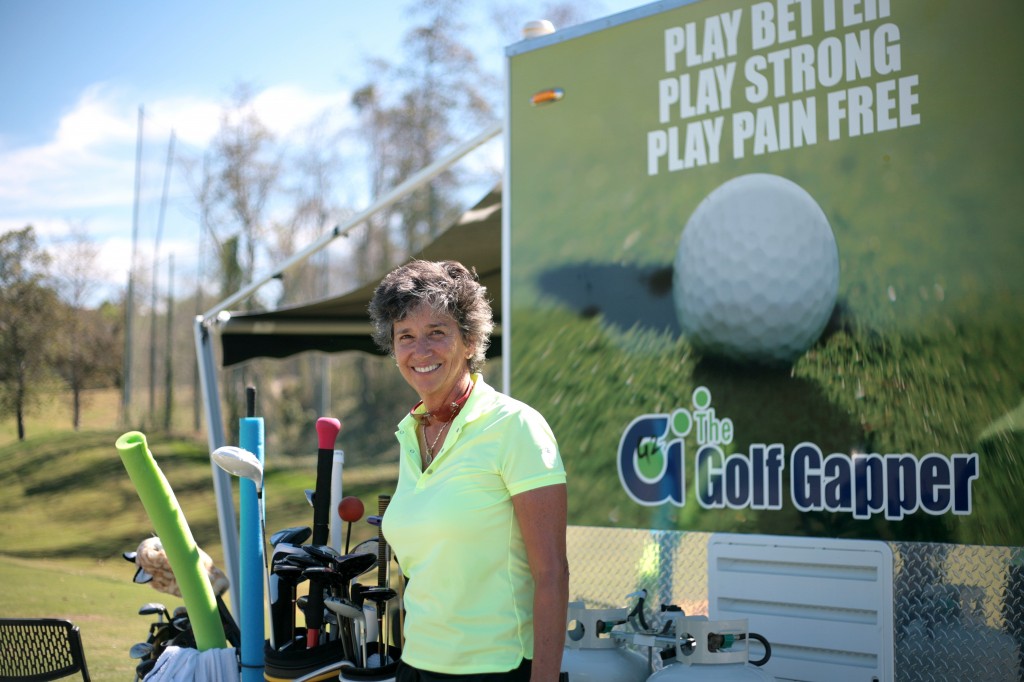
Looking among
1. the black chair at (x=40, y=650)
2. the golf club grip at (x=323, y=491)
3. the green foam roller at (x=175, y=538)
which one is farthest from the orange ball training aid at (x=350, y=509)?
the black chair at (x=40, y=650)

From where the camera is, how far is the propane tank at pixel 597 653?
306cm

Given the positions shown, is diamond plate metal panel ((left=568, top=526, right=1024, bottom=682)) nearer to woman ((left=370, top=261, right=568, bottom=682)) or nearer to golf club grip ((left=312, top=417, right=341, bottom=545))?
woman ((left=370, top=261, right=568, bottom=682))

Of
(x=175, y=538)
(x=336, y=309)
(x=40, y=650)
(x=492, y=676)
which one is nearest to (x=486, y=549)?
(x=492, y=676)

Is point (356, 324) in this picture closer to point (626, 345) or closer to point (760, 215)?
point (626, 345)

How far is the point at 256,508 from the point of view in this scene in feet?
10.4

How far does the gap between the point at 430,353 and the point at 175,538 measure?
1.47 metres

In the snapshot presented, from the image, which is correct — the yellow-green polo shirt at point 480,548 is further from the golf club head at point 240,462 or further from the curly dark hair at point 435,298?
the golf club head at point 240,462

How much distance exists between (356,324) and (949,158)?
4.14 m

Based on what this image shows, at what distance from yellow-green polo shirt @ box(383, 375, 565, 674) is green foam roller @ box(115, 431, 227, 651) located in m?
1.39

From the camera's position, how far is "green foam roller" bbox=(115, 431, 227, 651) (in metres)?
3.08

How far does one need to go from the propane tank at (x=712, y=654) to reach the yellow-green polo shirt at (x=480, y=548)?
0.94 meters

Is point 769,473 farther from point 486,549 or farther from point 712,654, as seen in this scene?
point 486,549

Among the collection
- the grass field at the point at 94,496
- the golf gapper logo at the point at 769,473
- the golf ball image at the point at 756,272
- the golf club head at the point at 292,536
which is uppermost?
the golf ball image at the point at 756,272

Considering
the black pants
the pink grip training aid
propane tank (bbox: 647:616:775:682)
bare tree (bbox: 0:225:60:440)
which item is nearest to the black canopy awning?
the pink grip training aid
